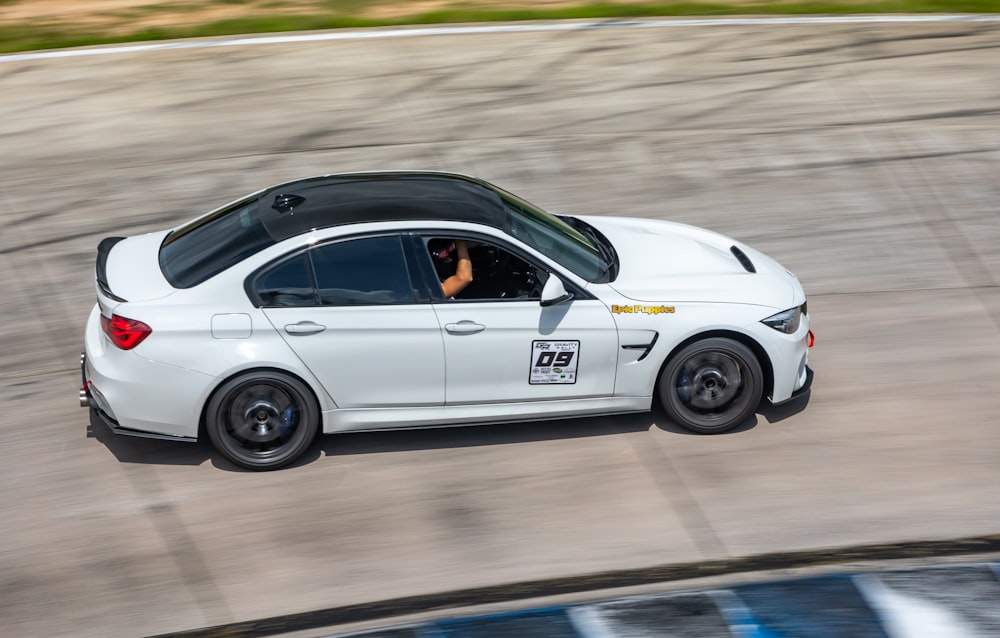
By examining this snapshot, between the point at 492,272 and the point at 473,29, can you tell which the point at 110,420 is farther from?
the point at 473,29

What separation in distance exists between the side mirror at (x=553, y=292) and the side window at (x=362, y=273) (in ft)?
2.54

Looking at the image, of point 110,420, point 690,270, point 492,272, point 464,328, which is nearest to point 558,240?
point 492,272

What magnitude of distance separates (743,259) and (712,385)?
994mm

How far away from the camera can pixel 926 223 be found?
32.4ft

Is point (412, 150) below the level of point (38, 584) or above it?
above

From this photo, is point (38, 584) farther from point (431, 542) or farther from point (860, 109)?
point (860, 109)

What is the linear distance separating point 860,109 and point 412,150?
16.3 ft

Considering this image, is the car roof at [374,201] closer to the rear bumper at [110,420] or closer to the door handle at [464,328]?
the door handle at [464,328]

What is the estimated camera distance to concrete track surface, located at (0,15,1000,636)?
582 cm

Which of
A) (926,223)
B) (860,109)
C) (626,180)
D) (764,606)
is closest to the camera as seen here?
(764,606)

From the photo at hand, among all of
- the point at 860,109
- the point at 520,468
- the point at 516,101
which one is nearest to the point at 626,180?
the point at 516,101

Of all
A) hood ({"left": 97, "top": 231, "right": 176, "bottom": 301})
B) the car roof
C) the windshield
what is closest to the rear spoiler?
hood ({"left": 97, "top": 231, "right": 176, "bottom": 301})

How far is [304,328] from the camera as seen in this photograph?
6.25 meters

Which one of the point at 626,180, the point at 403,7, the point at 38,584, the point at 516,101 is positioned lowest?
the point at 38,584
